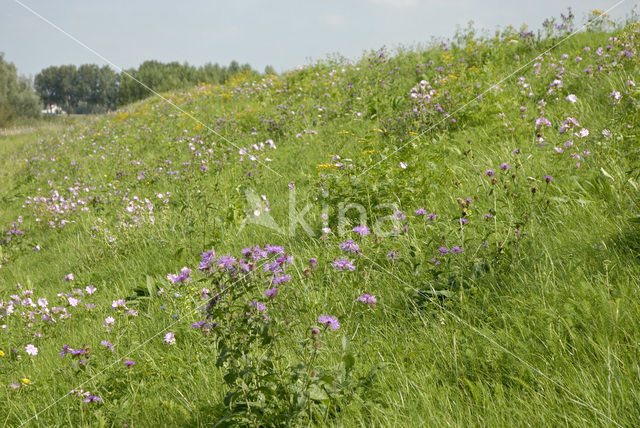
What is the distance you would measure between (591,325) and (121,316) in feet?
11.7

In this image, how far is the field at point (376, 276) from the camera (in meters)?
1.99

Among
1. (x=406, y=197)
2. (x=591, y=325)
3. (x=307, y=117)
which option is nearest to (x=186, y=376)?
(x=591, y=325)

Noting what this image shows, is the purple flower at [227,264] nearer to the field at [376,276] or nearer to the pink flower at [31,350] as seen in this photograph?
the field at [376,276]

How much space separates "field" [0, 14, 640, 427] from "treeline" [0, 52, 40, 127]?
156ft

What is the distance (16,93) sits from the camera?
49844 mm

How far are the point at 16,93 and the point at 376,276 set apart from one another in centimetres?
6098

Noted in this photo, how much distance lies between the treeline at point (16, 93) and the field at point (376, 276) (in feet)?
156

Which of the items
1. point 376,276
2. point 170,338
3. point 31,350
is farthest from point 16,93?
point 376,276

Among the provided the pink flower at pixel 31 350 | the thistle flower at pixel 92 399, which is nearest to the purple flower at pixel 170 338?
the thistle flower at pixel 92 399

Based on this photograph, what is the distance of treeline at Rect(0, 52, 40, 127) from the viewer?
145 ft

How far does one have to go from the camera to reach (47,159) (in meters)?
13.0

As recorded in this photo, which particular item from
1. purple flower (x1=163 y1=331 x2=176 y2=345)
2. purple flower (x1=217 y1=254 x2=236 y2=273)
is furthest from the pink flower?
purple flower (x1=217 y1=254 x2=236 y2=273)

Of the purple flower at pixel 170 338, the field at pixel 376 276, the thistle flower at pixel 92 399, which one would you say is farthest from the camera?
the purple flower at pixel 170 338

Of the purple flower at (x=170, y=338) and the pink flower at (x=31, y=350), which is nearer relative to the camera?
the purple flower at (x=170, y=338)
